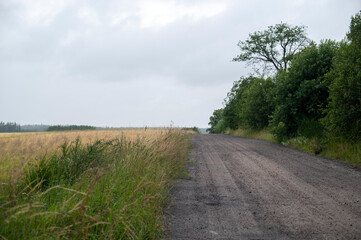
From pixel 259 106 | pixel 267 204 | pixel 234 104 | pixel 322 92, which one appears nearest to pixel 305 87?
pixel 322 92

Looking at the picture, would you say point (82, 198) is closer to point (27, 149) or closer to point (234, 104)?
point (27, 149)

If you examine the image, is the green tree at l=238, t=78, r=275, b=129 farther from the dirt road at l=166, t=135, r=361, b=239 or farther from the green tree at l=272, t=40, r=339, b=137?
the dirt road at l=166, t=135, r=361, b=239

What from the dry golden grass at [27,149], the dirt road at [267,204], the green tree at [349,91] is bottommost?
the dirt road at [267,204]

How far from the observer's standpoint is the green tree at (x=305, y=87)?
47.6ft

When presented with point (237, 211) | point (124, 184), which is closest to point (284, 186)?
point (237, 211)

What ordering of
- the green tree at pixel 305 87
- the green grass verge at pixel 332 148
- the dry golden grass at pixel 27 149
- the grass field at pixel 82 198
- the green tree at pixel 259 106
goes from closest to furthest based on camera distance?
the grass field at pixel 82 198, the dry golden grass at pixel 27 149, the green grass verge at pixel 332 148, the green tree at pixel 305 87, the green tree at pixel 259 106

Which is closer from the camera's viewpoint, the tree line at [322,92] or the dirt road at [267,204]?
the dirt road at [267,204]

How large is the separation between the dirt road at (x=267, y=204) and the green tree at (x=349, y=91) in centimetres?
284

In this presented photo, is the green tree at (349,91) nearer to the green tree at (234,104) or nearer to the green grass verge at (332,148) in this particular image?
the green grass verge at (332,148)

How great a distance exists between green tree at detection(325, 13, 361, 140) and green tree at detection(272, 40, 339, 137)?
277 centimetres

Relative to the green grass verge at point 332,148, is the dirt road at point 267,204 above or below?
below

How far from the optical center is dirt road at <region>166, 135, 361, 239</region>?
379 cm

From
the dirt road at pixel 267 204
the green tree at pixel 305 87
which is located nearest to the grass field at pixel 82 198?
the dirt road at pixel 267 204

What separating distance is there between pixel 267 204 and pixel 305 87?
11.7 m
